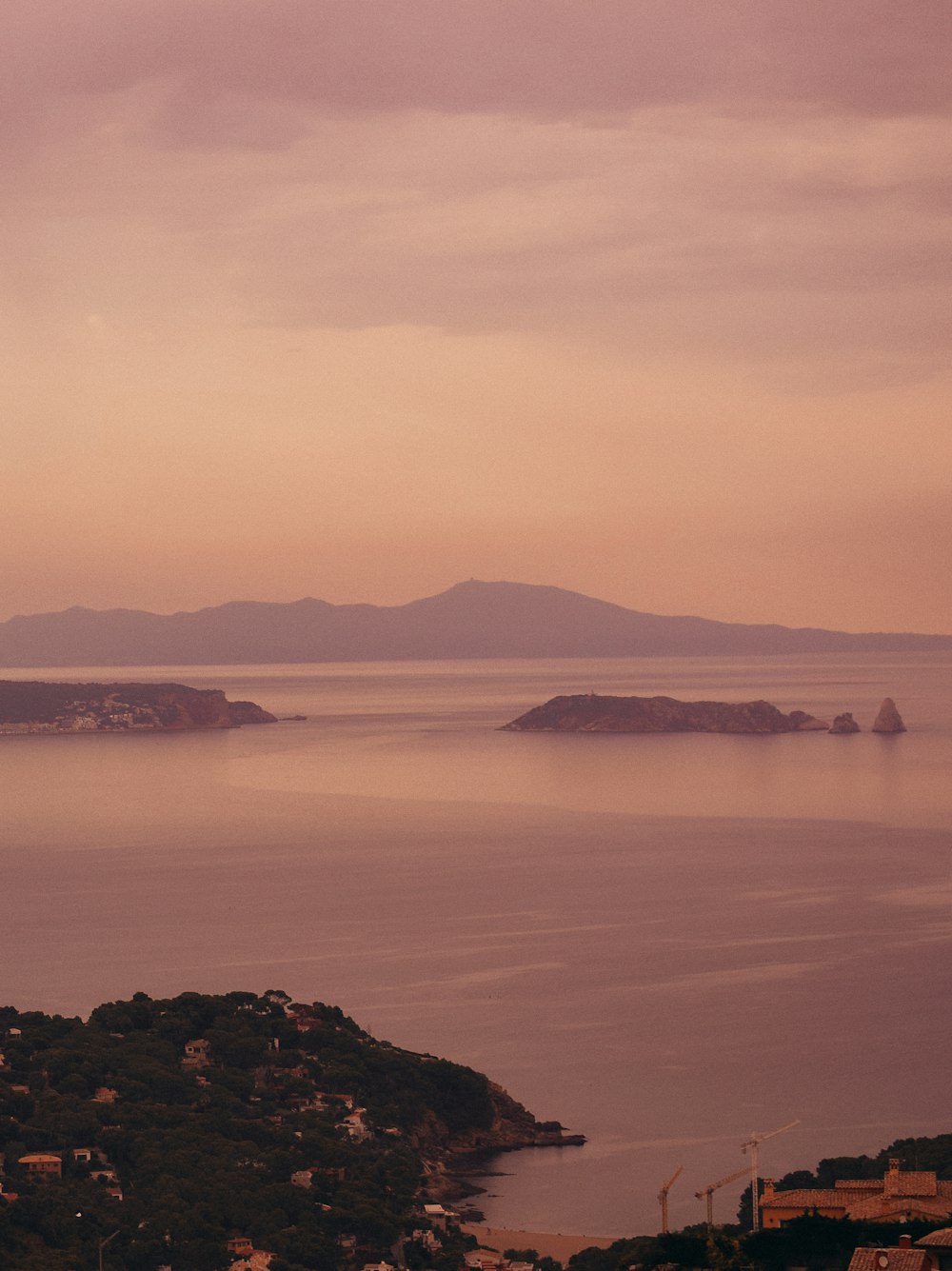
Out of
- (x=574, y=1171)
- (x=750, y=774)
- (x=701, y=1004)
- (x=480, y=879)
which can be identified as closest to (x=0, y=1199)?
(x=574, y=1171)

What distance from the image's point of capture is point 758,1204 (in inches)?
861

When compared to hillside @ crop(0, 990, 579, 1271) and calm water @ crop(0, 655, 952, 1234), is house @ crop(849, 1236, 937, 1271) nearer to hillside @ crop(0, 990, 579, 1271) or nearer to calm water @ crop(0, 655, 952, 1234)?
hillside @ crop(0, 990, 579, 1271)

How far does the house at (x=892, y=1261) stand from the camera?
1468cm

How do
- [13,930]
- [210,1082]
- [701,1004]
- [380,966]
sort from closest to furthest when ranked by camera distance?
[210,1082] → [701,1004] → [380,966] → [13,930]

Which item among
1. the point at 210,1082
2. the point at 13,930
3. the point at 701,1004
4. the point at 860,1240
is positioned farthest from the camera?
the point at 13,930

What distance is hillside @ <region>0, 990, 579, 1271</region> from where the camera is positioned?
78.3ft

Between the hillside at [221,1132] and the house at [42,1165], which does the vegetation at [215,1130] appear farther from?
the house at [42,1165]

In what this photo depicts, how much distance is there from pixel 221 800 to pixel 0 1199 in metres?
65.3

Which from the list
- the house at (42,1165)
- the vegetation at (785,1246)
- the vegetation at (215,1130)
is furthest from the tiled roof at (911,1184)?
the house at (42,1165)

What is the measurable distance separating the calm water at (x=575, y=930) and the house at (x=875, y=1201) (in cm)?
626

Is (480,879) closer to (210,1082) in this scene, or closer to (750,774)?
(210,1082)

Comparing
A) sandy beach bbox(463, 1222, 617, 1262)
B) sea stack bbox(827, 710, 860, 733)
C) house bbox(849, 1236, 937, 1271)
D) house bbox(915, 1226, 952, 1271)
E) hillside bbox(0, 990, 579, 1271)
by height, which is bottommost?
sandy beach bbox(463, 1222, 617, 1262)

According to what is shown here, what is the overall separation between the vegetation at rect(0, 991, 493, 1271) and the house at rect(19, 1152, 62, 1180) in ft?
0.49

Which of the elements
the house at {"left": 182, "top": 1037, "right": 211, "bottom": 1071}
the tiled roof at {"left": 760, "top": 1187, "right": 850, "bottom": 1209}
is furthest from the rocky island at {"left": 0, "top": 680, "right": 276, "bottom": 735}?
the tiled roof at {"left": 760, "top": 1187, "right": 850, "bottom": 1209}
